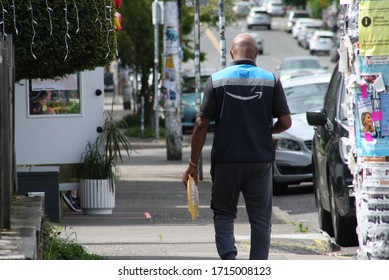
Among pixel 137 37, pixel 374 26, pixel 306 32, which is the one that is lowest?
pixel 306 32

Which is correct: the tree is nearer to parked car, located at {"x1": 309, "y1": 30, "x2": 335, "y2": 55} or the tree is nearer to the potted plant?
the potted plant

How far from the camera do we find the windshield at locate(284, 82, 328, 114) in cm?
1833

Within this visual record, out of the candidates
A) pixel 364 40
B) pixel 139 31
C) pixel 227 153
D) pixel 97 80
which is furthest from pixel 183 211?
pixel 139 31

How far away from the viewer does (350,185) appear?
10508 mm

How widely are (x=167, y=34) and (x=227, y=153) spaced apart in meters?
14.7

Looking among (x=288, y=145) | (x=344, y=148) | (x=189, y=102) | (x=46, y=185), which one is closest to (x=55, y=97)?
(x=46, y=185)

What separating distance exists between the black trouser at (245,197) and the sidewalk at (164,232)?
1.50m

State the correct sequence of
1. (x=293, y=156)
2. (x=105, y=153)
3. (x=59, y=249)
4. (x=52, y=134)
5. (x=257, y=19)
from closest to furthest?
1. (x=59, y=249)
2. (x=105, y=153)
3. (x=52, y=134)
4. (x=293, y=156)
5. (x=257, y=19)

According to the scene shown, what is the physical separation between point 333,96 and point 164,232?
7.74ft

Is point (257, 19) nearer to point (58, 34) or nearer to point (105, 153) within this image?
point (105, 153)

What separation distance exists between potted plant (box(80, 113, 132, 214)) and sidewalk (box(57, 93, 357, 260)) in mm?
163

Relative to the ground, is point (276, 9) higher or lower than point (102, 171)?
lower

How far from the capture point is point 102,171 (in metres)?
14.0
